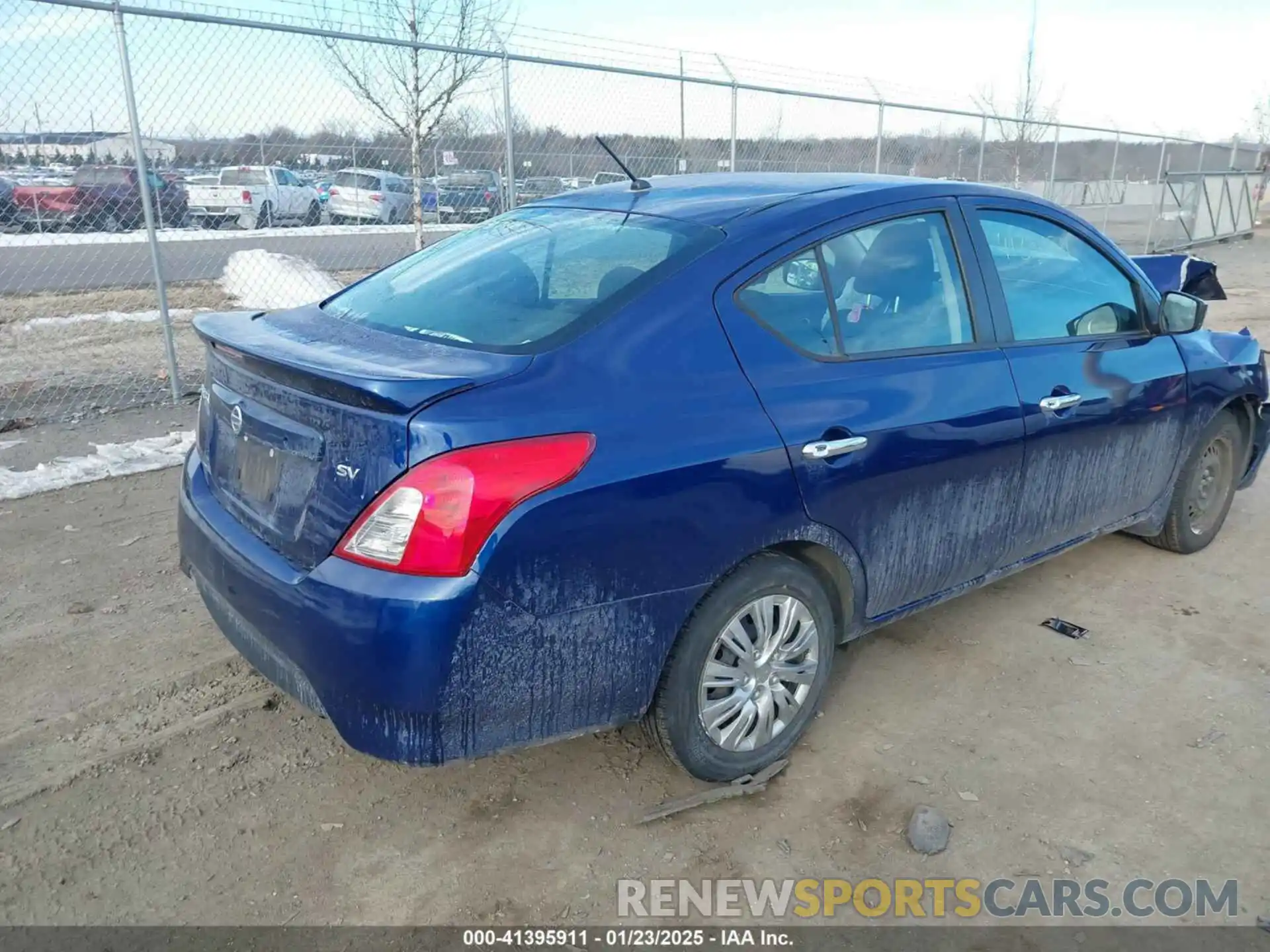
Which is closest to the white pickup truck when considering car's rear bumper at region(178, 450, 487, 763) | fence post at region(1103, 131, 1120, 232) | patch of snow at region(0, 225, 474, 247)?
patch of snow at region(0, 225, 474, 247)

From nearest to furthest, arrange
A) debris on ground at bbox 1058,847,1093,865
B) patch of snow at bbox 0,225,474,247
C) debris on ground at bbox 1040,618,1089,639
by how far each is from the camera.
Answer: debris on ground at bbox 1058,847,1093,865
debris on ground at bbox 1040,618,1089,639
patch of snow at bbox 0,225,474,247

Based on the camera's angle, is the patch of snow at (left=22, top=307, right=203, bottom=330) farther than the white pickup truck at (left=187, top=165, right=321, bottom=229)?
Yes

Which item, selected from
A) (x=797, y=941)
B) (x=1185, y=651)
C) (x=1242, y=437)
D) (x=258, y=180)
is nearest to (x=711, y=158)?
(x=258, y=180)

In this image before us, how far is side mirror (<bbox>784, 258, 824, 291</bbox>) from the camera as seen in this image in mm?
2785

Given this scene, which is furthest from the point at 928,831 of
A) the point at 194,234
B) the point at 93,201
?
the point at 194,234

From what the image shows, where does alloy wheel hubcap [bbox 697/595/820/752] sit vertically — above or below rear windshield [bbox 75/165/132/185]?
below

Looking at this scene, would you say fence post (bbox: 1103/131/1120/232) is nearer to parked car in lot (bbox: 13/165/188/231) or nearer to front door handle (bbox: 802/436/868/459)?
parked car in lot (bbox: 13/165/188/231)

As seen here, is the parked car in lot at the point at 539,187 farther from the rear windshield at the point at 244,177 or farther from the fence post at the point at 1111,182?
the fence post at the point at 1111,182

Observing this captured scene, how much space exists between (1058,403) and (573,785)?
7.05 ft

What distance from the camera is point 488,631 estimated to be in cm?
218

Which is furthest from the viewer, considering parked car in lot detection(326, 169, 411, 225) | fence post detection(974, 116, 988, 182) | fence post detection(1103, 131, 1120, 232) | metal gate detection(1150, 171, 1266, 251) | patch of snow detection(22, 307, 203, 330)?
metal gate detection(1150, 171, 1266, 251)

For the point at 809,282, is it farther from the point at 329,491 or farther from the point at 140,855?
the point at 140,855

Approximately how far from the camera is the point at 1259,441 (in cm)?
478

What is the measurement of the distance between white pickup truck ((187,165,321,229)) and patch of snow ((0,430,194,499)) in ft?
10.2
